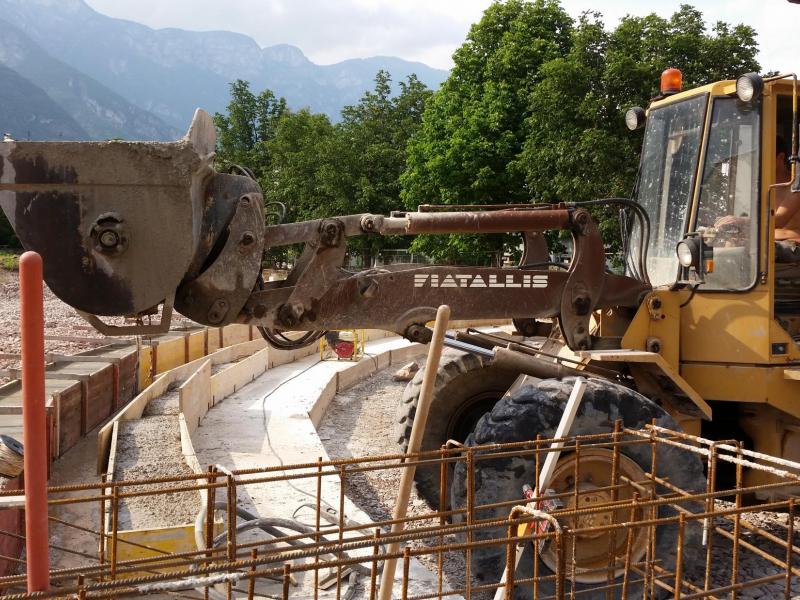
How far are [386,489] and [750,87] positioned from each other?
5.00 m

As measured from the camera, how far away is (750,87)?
570cm

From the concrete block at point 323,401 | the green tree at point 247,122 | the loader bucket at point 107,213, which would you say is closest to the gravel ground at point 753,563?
the loader bucket at point 107,213

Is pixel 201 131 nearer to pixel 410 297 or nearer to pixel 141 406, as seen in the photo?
pixel 410 297

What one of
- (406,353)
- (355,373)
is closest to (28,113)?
(406,353)

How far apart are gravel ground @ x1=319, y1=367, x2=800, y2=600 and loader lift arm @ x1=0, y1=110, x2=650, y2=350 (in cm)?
196

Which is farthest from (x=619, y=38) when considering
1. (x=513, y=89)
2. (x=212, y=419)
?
(x=212, y=419)

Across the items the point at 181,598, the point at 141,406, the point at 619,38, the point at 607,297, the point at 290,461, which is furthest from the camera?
the point at 619,38

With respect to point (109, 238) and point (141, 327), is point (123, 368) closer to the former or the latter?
point (141, 327)

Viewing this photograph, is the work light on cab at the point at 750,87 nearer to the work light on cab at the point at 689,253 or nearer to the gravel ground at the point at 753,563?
the work light on cab at the point at 689,253

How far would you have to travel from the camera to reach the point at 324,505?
6621 mm

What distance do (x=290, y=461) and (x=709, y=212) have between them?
5.28m

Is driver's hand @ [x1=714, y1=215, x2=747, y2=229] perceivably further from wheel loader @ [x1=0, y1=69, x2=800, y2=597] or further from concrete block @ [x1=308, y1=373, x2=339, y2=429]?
concrete block @ [x1=308, y1=373, x2=339, y2=429]

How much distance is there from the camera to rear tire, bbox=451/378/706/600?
16.6 ft

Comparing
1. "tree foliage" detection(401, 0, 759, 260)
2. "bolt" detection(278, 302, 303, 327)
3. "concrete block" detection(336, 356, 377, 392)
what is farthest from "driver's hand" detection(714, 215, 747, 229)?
"tree foliage" detection(401, 0, 759, 260)
